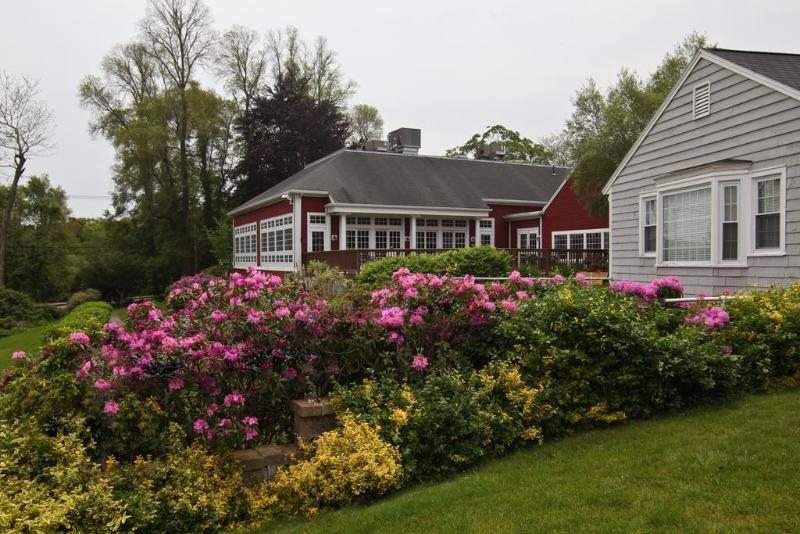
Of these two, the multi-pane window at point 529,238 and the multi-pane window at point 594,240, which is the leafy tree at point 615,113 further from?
the multi-pane window at point 529,238

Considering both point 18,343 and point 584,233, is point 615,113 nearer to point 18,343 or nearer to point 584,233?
point 584,233

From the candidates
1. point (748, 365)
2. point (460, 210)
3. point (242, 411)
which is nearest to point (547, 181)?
point (460, 210)

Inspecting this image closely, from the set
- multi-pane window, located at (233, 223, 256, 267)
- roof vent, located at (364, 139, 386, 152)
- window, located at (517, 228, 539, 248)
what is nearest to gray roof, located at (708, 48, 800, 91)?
window, located at (517, 228, 539, 248)

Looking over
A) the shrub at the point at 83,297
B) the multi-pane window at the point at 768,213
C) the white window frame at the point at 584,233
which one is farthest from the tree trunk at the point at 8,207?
the multi-pane window at the point at 768,213

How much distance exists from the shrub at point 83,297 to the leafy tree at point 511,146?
30451mm

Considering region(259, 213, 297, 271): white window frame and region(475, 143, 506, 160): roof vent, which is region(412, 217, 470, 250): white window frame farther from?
region(475, 143, 506, 160): roof vent

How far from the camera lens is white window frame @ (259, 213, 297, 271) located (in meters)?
24.2

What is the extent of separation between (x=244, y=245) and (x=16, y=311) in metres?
10.8

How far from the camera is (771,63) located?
1020cm

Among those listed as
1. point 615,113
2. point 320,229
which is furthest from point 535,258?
point 320,229

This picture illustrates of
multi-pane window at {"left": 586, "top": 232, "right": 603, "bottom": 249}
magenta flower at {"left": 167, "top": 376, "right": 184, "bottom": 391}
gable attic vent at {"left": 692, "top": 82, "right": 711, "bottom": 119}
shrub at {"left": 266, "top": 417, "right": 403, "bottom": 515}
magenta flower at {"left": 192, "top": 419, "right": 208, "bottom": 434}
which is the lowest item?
shrub at {"left": 266, "top": 417, "right": 403, "bottom": 515}

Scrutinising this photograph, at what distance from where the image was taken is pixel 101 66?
130ft

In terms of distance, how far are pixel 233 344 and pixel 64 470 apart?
1.46 m

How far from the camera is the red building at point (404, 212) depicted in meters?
23.7
